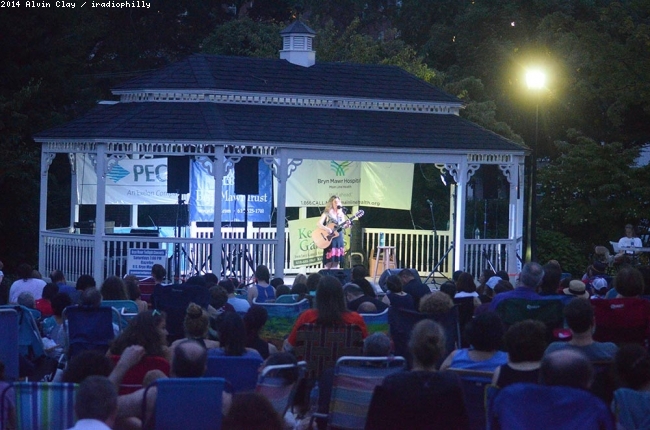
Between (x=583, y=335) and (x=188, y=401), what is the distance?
278 cm

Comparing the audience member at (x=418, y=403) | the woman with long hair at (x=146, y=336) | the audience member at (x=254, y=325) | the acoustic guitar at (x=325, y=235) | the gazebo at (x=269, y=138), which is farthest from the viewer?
the acoustic guitar at (x=325, y=235)

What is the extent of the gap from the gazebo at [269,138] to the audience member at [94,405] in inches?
545

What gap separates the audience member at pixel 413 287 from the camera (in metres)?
12.3

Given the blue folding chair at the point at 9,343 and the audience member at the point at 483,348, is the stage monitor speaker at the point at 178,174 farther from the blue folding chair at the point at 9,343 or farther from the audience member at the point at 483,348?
the audience member at the point at 483,348

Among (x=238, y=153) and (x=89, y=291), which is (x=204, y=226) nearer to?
(x=238, y=153)

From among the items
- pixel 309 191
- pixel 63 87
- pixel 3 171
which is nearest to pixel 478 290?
pixel 309 191

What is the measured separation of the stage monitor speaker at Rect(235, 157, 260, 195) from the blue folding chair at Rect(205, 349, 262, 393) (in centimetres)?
1288

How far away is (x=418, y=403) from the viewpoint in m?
5.89

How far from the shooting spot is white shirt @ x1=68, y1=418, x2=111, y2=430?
531 centimetres

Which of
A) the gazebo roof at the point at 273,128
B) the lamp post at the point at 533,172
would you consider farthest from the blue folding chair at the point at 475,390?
the gazebo roof at the point at 273,128

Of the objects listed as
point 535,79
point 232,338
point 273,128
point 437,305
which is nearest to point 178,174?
point 273,128

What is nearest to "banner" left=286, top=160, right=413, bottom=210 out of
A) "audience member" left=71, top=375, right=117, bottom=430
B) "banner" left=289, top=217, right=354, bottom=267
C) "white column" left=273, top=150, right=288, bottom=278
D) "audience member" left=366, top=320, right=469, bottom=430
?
"banner" left=289, top=217, right=354, bottom=267

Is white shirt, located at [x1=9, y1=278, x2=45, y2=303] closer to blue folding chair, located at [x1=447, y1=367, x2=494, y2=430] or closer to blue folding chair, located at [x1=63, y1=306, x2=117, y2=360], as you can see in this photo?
blue folding chair, located at [x1=63, y1=306, x2=117, y2=360]

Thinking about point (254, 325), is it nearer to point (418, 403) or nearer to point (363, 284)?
point (418, 403)
